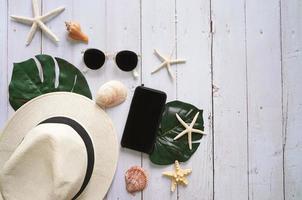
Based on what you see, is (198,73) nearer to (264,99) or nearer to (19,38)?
(264,99)

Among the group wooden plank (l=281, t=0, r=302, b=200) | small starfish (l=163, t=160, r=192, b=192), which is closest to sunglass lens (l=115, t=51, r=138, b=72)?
small starfish (l=163, t=160, r=192, b=192)

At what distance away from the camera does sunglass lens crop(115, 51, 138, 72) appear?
88 centimetres

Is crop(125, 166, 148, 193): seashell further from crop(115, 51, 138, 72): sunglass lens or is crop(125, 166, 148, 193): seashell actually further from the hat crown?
crop(115, 51, 138, 72): sunglass lens

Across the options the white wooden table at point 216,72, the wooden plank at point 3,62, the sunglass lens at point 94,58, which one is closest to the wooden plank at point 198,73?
the white wooden table at point 216,72

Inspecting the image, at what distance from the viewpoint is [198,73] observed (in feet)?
3.06

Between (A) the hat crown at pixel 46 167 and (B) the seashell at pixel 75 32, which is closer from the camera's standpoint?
(A) the hat crown at pixel 46 167

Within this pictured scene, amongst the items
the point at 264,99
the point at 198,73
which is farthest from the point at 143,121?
the point at 264,99

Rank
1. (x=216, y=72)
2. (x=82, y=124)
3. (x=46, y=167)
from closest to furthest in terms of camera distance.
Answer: (x=46, y=167) < (x=82, y=124) < (x=216, y=72)

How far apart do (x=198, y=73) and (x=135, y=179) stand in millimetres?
390

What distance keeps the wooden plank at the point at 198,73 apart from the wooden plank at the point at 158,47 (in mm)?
26

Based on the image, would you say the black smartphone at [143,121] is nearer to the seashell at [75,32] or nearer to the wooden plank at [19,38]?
the seashell at [75,32]

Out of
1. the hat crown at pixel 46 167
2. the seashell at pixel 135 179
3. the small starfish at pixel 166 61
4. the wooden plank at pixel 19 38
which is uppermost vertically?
the wooden plank at pixel 19 38

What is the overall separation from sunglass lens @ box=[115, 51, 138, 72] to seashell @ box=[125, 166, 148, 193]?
311 mm

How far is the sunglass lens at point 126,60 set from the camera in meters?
0.88
